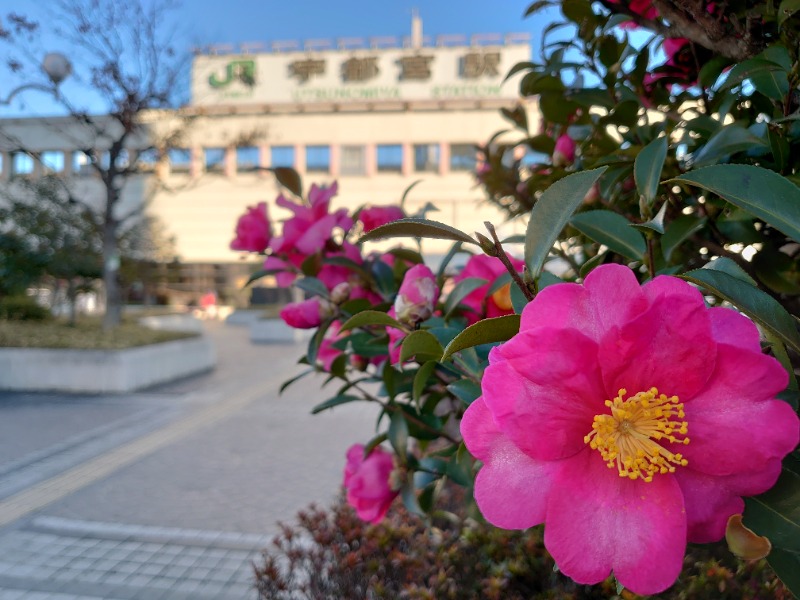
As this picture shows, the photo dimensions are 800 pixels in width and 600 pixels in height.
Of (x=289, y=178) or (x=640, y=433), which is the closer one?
(x=640, y=433)

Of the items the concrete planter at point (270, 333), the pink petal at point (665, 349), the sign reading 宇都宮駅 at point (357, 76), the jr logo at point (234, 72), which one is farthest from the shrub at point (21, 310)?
the jr logo at point (234, 72)

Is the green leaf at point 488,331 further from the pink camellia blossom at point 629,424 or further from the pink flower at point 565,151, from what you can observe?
the pink flower at point 565,151

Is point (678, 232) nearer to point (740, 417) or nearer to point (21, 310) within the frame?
point (740, 417)

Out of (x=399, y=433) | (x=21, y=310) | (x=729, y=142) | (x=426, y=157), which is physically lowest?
(x=21, y=310)

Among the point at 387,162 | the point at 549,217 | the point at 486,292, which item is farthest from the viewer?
the point at 387,162

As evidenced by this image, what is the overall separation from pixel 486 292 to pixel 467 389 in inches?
7.3

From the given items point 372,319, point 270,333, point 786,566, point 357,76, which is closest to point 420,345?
point 372,319

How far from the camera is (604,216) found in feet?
2.21

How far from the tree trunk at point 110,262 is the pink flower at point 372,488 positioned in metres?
6.40

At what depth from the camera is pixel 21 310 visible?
25.7ft

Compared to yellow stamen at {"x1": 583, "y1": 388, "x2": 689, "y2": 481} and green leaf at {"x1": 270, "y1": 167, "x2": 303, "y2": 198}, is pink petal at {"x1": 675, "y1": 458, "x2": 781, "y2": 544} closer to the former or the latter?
yellow stamen at {"x1": 583, "y1": 388, "x2": 689, "y2": 481}

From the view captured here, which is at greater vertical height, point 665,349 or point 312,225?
point 312,225

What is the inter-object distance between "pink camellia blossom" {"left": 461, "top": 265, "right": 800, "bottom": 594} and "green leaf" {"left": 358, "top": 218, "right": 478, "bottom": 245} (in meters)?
0.09

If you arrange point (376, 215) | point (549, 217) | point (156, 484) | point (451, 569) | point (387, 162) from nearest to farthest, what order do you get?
point (549, 217)
point (376, 215)
point (451, 569)
point (156, 484)
point (387, 162)
